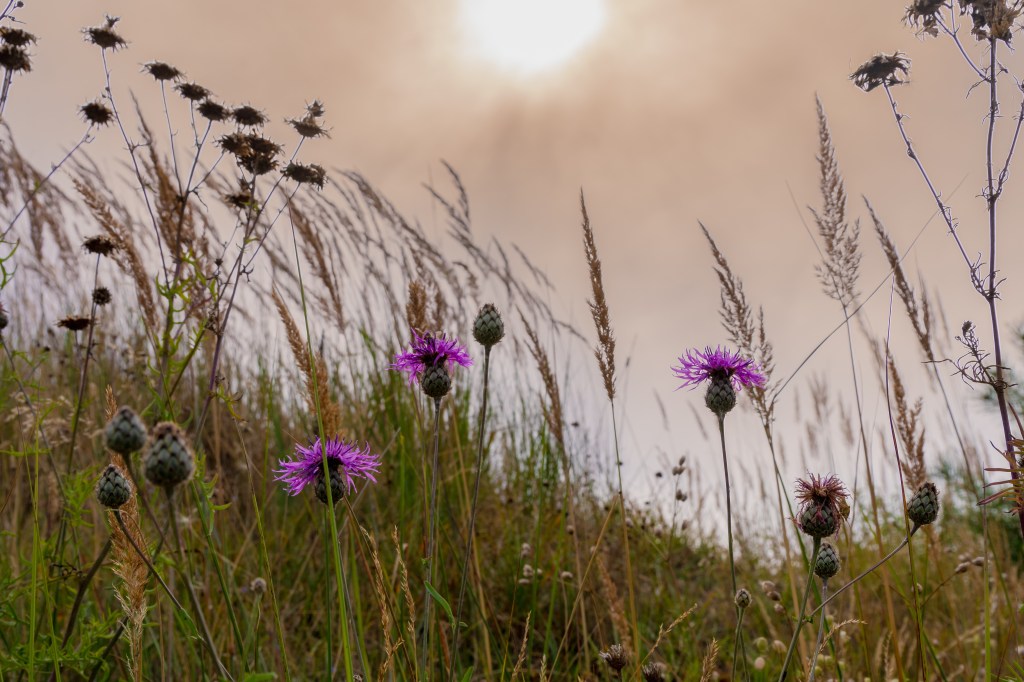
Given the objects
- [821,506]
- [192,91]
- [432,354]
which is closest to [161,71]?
[192,91]

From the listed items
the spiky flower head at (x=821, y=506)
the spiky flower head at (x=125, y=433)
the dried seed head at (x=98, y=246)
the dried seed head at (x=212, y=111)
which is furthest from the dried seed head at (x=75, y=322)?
the spiky flower head at (x=821, y=506)

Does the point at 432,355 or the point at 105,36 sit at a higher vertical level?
the point at 105,36

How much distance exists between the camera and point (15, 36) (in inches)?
98.8

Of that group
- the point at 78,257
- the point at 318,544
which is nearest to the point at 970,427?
the point at 318,544

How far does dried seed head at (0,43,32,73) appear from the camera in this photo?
2459 mm

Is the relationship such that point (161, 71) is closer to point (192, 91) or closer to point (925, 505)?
point (192, 91)

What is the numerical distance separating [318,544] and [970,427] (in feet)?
11.0

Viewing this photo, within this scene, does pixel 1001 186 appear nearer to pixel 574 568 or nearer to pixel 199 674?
pixel 574 568

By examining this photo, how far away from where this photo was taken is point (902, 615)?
12.5 ft

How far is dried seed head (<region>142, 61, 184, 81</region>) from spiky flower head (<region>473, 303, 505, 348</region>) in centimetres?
163

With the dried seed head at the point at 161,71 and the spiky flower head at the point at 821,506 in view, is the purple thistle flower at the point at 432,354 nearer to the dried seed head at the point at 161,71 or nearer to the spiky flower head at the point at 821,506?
the spiky flower head at the point at 821,506

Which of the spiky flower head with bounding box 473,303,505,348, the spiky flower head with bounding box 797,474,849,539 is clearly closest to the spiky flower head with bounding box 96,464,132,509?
the spiky flower head with bounding box 473,303,505,348

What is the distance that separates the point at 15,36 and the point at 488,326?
6.50ft

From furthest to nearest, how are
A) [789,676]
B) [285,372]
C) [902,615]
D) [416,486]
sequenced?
[285,372], [902,615], [416,486], [789,676]
